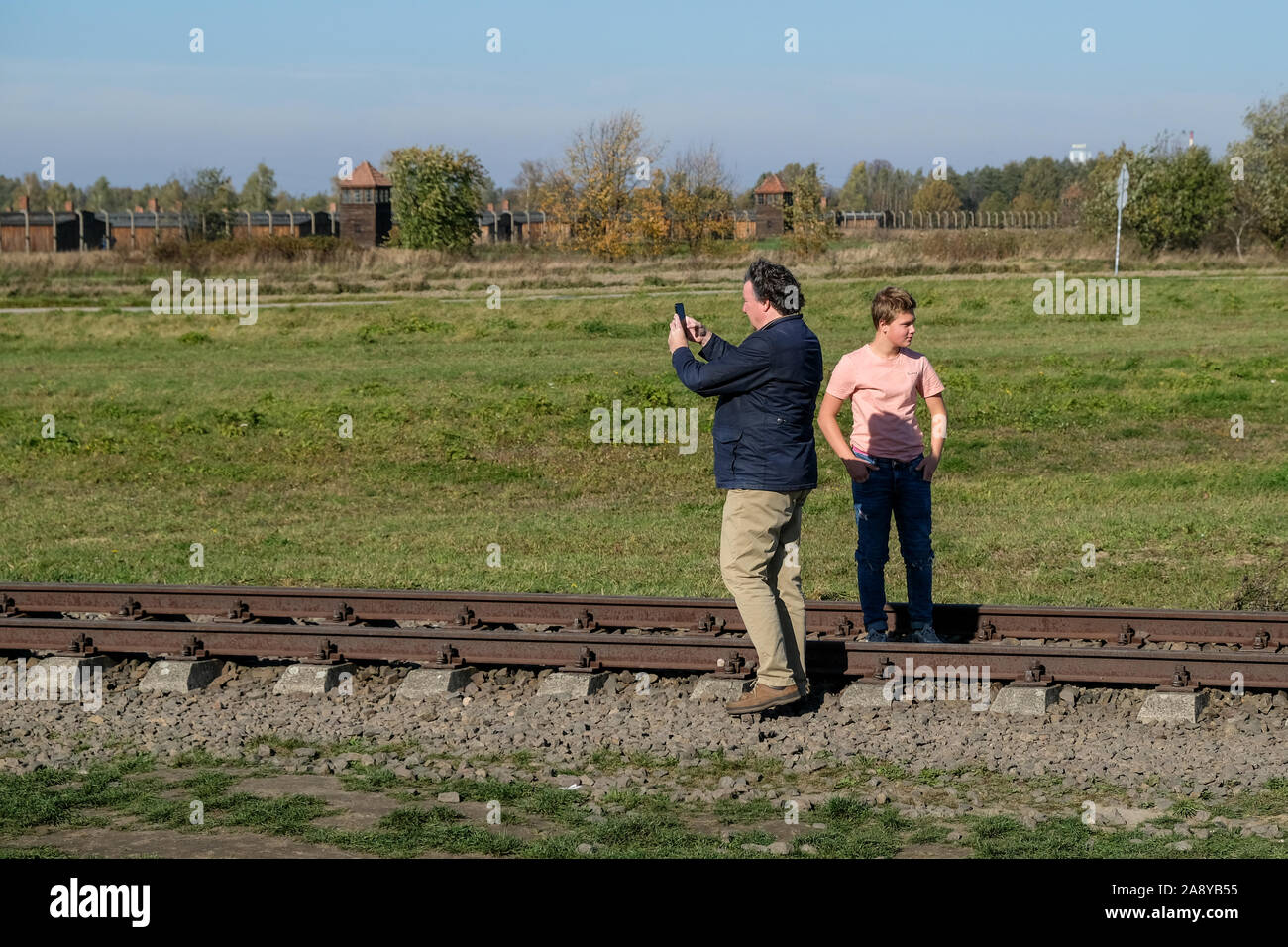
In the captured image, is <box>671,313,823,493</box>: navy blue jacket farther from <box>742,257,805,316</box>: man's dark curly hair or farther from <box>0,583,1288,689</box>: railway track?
<box>0,583,1288,689</box>: railway track

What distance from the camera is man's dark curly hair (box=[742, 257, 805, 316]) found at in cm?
698

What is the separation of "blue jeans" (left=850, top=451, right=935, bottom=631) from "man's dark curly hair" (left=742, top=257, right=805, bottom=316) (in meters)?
1.56

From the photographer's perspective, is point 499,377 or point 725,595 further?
point 499,377

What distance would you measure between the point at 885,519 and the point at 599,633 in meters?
1.78

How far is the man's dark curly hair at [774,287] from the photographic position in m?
6.98

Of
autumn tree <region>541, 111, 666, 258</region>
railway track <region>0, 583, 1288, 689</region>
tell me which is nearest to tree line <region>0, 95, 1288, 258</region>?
autumn tree <region>541, 111, 666, 258</region>

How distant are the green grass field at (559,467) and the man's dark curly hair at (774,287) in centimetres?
374

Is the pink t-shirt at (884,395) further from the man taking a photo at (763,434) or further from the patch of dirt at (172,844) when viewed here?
the patch of dirt at (172,844)

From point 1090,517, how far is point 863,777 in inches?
293

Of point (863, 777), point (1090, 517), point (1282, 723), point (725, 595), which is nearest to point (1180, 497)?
point (1090, 517)

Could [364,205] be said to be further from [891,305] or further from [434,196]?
[891,305]

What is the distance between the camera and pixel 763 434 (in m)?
7.01
